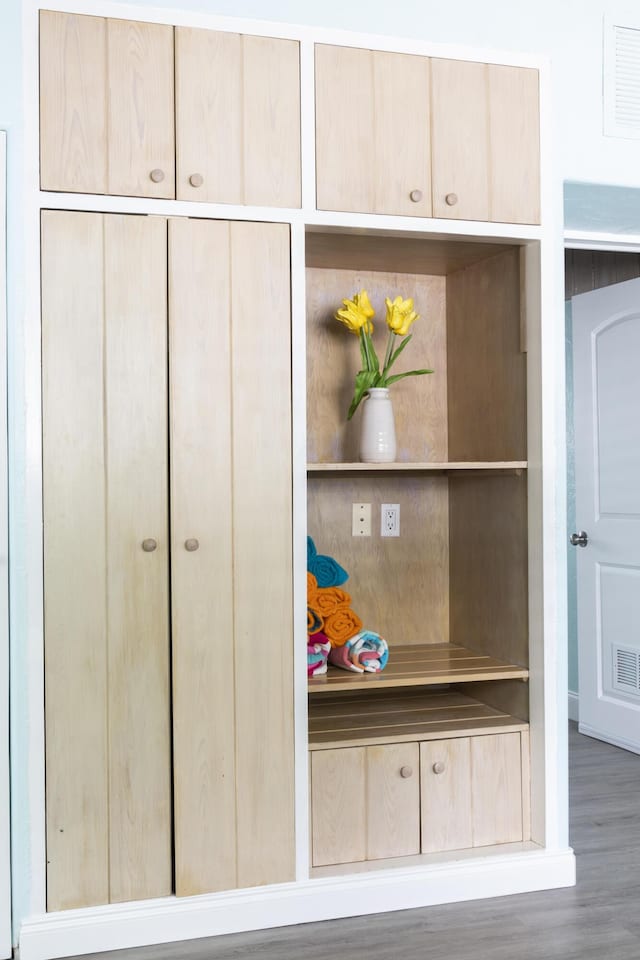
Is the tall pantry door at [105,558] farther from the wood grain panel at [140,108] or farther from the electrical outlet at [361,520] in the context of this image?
the electrical outlet at [361,520]

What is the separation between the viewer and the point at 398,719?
2791 millimetres

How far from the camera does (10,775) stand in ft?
7.41

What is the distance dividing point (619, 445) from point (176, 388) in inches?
93.4

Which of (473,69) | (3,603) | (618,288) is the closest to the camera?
(3,603)

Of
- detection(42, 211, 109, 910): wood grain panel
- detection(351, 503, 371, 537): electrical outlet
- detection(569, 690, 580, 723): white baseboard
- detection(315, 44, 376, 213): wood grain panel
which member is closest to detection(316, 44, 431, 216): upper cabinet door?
detection(315, 44, 376, 213): wood grain panel

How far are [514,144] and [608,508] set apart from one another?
198 centimetres

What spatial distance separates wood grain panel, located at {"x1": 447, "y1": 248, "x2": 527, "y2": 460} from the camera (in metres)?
2.77

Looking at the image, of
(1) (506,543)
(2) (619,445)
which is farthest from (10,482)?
(2) (619,445)

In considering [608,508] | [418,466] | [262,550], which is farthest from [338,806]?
[608,508]

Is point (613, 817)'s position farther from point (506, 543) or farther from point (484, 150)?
point (484, 150)

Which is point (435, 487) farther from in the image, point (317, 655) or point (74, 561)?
point (74, 561)

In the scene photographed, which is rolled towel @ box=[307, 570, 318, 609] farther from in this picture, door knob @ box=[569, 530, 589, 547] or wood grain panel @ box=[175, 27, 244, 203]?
door knob @ box=[569, 530, 589, 547]

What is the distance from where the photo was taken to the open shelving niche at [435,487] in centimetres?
273

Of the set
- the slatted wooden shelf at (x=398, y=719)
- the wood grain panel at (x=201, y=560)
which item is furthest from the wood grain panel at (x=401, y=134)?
the slatted wooden shelf at (x=398, y=719)
